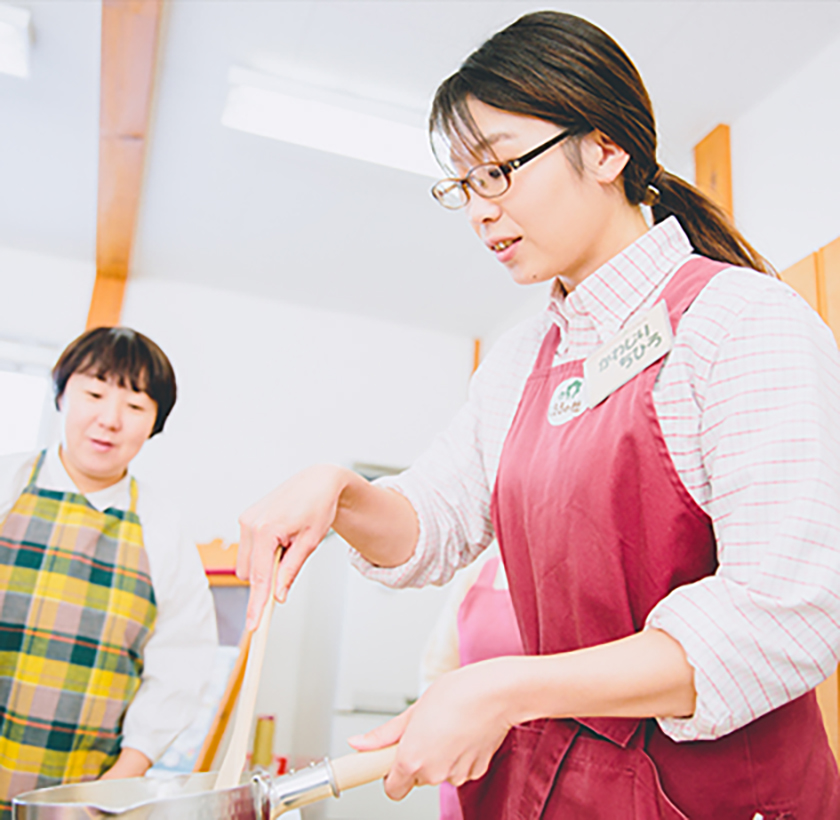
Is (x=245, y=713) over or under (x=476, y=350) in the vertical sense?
under

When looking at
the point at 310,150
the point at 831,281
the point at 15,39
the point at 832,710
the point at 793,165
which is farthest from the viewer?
the point at 310,150

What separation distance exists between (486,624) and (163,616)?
80cm

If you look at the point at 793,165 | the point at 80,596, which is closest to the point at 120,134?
the point at 80,596

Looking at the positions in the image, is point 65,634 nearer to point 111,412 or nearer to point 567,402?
point 111,412

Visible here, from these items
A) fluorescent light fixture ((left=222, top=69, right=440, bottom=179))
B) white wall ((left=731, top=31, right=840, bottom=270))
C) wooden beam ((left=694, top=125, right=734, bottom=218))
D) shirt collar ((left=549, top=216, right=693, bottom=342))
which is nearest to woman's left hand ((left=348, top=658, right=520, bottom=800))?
shirt collar ((left=549, top=216, right=693, bottom=342))

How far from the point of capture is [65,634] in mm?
1471

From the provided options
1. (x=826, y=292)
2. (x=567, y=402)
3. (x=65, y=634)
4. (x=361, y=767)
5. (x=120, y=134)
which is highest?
(x=120, y=134)

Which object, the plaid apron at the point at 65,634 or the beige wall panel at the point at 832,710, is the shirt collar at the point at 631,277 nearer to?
the beige wall panel at the point at 832,710

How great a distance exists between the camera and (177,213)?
3016mm

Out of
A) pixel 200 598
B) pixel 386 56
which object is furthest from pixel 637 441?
pixel 386 56

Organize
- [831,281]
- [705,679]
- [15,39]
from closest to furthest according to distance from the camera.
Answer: [705,679] < [831,281] < [15,39]

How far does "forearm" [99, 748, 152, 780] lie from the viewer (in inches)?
56.4

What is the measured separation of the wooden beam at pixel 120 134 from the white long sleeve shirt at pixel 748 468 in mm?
1704

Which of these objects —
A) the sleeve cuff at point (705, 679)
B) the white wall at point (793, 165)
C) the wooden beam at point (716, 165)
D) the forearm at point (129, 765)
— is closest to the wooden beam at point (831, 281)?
the white wall at point (793, 165)
